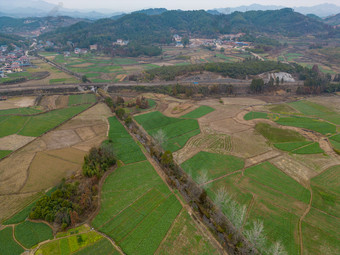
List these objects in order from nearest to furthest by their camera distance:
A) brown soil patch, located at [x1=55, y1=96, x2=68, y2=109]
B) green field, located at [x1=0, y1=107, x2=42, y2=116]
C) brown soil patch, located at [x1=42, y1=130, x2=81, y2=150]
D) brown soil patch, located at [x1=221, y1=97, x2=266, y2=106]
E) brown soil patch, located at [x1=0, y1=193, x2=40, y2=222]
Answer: brown soil patch, located at [x1=0, y1=193, x2=40, y2=222]
brown soil patch, located at [x1=42, y1=130, x2=81, y2=150]
green field, located at [x1=0, y1=107, x2=42, y2=116]
brown soil patch, located at [x1=55, y1=96, x2=68, y2=109]
brown soil patch, located at [x1=221, y1=97, x2=266, y2=106]

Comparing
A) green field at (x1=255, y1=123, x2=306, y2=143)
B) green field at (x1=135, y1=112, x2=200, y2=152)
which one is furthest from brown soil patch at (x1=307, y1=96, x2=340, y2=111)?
green field at (x1=135, y1=112, x2=200, y2=152)

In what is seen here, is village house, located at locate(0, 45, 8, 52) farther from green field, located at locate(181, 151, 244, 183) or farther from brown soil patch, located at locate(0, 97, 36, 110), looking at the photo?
green field, located at locate(181, 151, 244, 183)

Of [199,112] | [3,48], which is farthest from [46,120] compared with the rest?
[3,48]

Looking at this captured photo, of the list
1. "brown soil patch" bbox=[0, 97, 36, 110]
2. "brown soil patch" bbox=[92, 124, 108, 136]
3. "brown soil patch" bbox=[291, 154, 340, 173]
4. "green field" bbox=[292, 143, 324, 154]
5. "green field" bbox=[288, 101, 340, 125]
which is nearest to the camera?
"brown soil patch" bbox=[291, 154, 340, 173]

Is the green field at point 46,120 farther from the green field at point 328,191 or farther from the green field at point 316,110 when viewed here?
the green field at point 316,110

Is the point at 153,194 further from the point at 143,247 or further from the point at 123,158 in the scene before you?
the point at 123,158

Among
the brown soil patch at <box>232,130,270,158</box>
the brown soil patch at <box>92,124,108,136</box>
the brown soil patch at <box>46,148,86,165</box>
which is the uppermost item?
the brown soil patch at <box>232,130,270,158</box>

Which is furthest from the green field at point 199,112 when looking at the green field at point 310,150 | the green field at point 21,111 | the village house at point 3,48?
the village house at point 3,48
